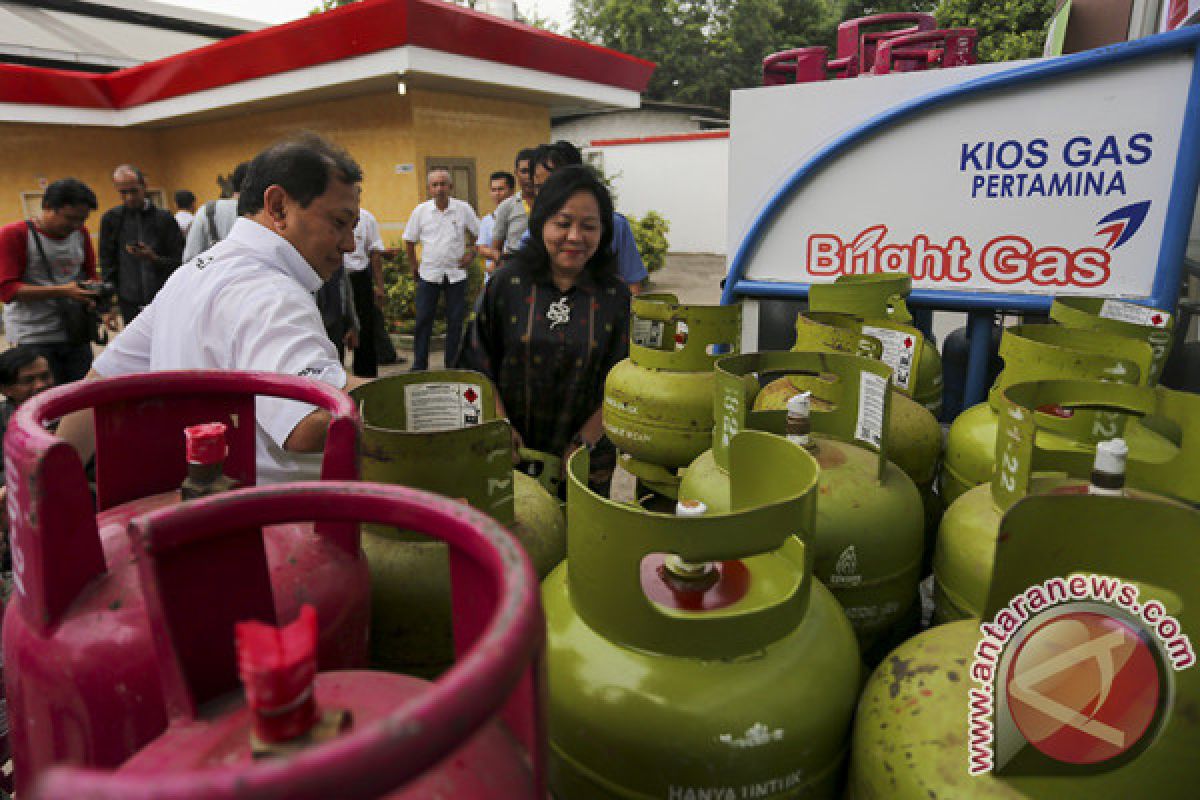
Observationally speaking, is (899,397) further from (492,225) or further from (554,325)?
(492,225)

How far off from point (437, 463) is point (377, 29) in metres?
8.48

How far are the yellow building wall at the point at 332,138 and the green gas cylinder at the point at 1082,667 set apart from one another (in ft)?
32.2

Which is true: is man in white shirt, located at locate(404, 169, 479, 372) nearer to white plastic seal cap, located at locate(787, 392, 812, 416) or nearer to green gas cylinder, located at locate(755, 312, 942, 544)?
green gas cylinder, located at locate(755, 312, 942, 544)

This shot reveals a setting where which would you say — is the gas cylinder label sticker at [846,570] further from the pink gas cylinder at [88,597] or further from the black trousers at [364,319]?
the black trousers at [364,319]

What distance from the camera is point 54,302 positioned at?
4.26 m

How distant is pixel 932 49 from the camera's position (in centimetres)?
339

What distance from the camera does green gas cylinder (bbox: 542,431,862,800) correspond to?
94cm

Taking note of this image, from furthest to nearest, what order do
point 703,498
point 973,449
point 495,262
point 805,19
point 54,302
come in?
point 805,19 < point 495,262 < point 54,302 < point 973,449 < point 703,498

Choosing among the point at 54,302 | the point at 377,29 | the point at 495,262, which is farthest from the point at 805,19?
the point at 54,302

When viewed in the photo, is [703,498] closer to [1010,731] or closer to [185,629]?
[1010,731]

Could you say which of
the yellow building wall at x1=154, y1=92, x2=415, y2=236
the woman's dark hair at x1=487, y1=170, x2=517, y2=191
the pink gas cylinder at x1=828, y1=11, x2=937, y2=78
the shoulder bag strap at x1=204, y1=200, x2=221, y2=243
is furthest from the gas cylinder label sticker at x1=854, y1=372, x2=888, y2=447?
the yellow building wall at x1=154, y1=92, x2=415, y2=236

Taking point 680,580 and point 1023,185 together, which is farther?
point 1023,185

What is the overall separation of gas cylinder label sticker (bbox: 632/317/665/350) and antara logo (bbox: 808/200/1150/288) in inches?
35.1

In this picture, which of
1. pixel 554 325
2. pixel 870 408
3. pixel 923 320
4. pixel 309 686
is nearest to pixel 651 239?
pixel 923 320
